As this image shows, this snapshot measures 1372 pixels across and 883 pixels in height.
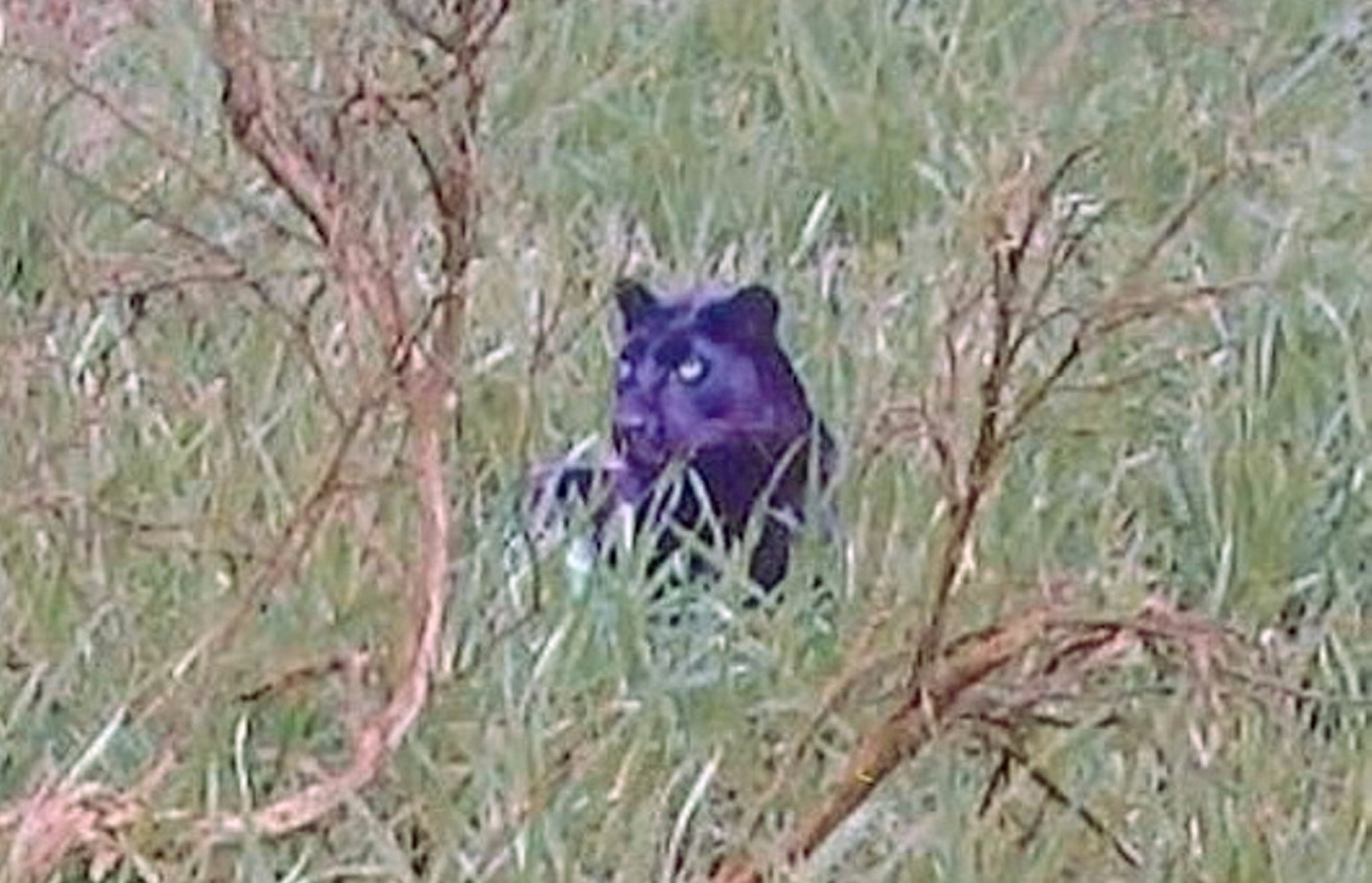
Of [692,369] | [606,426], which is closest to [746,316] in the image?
[692,369]

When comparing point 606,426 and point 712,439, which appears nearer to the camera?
point 712,439

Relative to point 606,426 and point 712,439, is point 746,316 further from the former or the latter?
point 606,426

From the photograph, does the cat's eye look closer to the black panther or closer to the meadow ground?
the black panther

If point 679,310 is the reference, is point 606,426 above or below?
below

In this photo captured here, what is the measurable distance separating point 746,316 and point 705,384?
0.05 meters

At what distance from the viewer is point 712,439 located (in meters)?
2.81

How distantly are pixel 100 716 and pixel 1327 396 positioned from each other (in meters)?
1.01

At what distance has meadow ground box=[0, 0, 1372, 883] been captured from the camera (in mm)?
2426

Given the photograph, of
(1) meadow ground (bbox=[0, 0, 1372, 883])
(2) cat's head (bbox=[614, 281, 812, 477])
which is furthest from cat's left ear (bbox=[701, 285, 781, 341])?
(1) meadow ground (bbox=[0, 0, 1372, 883])

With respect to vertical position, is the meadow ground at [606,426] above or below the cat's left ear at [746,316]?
below

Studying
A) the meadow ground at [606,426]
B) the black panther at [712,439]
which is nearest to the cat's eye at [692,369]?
the black panther at [712,439]

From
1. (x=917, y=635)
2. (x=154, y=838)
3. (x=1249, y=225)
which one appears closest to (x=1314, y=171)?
(x=1249, y=225)

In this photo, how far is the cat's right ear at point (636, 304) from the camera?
2.86 m

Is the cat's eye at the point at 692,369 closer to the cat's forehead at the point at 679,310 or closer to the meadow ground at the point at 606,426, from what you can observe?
the cat's forehead at the point at 679,310
